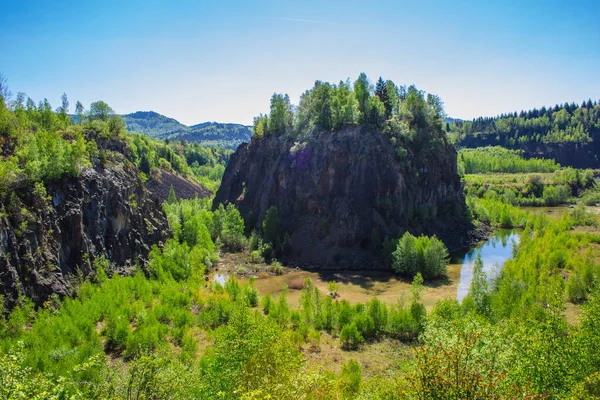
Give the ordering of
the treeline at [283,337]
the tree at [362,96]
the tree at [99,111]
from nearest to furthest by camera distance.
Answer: the treeline at [283,337] < the tree at [99,111] < the tree at [362,96]

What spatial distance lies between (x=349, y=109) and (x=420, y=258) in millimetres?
36045

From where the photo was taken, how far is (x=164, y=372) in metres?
17.8

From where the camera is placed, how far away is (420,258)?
60.9 metres

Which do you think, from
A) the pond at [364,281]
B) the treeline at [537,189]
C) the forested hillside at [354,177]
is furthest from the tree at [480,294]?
the treeline at [537,189]

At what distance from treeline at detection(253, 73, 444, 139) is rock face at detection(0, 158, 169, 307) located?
1654 inches

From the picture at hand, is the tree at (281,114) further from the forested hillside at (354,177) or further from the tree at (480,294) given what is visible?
the tree at (480,294)

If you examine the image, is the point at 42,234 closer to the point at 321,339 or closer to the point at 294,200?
the point at 321,339

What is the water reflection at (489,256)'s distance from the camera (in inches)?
2343

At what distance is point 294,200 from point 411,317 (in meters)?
46.3

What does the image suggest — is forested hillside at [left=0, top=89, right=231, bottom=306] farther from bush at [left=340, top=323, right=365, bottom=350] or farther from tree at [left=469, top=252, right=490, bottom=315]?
tree at [left=469, top=252, right=490, bottom=315]

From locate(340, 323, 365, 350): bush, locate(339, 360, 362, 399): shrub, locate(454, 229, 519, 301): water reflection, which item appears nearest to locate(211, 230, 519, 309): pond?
locate(454, 229, 519, 301): water reflection

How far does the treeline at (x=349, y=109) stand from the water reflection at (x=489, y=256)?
29.7 meters

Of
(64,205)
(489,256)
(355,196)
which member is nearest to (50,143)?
(64,205)

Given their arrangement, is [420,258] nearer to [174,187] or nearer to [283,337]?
[283,337]
